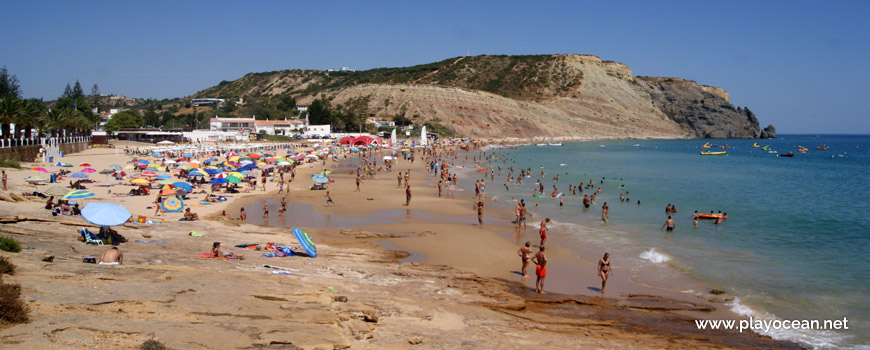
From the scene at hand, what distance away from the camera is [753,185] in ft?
136

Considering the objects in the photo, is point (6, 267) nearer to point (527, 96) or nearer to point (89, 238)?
point (89, 238)

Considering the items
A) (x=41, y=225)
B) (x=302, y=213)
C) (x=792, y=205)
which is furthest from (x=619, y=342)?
(x=792, y=205)

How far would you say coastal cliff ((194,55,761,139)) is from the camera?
115438 millimetres

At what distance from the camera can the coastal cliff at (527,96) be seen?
379 ft

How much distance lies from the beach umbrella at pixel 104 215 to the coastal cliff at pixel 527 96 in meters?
94.5

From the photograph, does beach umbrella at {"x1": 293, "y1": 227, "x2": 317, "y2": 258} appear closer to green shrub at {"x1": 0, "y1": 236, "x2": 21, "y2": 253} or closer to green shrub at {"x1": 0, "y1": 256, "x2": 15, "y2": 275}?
green shrub at {"x1": 0, "y1": 236, "x2": 21, "y2": 253}

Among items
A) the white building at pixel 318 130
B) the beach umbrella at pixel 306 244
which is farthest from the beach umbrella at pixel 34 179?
the white building at pixel 318 130

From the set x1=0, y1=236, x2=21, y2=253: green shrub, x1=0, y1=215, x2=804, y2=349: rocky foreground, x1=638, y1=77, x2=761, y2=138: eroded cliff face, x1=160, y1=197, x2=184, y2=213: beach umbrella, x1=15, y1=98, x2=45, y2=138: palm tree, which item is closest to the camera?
x1=0, y1=215, x2=804, y2=349: rocky foreground

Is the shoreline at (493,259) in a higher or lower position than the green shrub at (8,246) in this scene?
lower

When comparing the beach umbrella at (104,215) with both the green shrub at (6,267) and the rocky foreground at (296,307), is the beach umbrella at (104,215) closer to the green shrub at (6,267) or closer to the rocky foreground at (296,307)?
the rocky foreground at (296,307)

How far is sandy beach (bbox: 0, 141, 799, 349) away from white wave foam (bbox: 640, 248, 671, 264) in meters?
2.16

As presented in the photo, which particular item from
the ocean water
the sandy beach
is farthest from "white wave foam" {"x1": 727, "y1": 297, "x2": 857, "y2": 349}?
the sandy beach

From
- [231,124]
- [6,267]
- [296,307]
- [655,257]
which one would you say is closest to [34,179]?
[6,267]

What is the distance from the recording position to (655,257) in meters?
16.7
